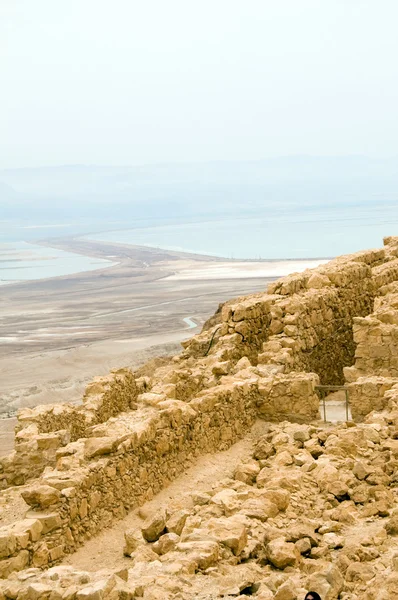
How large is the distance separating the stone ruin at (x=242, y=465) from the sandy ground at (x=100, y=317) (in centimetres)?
887

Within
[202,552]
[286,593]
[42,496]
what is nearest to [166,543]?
[202,552]

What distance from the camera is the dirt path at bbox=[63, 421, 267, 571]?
7.72 meters

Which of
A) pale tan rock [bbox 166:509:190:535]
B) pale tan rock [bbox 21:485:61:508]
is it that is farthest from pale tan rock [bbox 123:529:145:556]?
pale tan rock [bbox 21:485:61:508]

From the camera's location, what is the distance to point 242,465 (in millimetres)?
9320

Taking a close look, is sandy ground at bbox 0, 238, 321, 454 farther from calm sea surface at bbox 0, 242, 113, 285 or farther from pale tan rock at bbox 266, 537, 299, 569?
pale tan rock at bbox 266, 537, 299, 569

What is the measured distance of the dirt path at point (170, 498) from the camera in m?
7.72

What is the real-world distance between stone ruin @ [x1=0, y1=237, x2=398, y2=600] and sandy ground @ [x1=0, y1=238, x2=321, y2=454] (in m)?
8.87

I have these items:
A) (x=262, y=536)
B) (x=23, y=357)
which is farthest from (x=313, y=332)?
(x=23, y=357)

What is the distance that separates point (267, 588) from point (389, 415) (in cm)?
487

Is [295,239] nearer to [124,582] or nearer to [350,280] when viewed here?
[350,280]

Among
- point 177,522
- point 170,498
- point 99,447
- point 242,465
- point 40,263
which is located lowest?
point 40,263

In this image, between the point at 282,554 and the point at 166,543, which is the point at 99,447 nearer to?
the point at 166,543

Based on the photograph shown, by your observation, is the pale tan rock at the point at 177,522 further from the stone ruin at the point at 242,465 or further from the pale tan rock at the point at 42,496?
the pale tan rock at the point at 42,496

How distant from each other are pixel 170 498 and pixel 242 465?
2.85 ft
